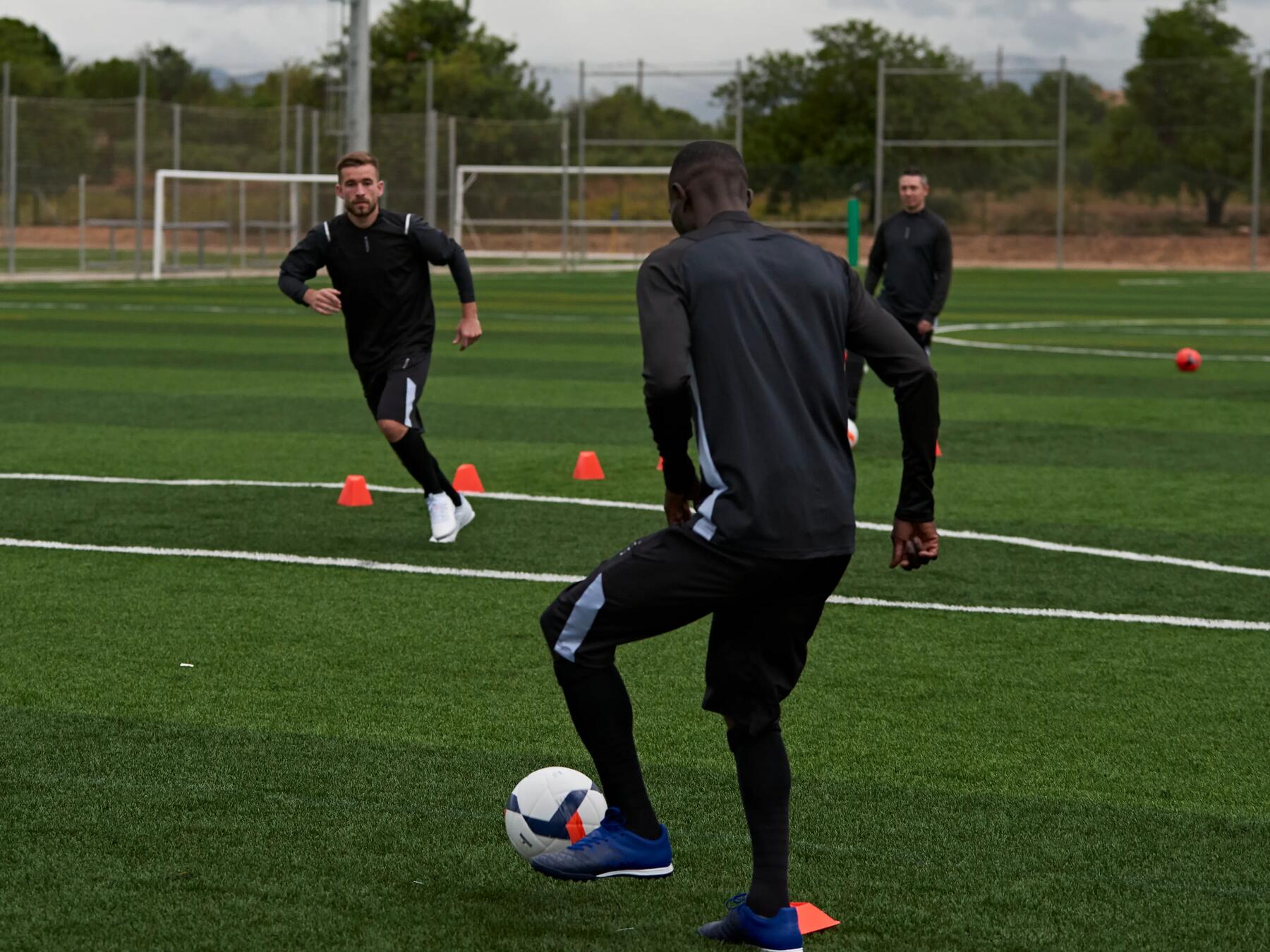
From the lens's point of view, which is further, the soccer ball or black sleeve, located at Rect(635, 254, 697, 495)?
the soccer ball

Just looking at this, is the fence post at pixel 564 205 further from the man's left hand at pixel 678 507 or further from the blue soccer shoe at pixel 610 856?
the man's left hand at pixel 678 507

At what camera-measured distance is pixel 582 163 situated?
47062 mm

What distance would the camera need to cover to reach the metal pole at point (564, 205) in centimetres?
4350

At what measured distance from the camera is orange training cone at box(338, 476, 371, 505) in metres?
10.2

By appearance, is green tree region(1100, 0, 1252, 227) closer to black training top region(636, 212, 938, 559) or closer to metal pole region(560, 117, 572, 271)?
metal pole region(560, 117, 572, 271)

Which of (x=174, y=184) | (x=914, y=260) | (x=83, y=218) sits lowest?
(x=914, y=260)

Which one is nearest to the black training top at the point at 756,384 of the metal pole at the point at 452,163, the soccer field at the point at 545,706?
the soccer field at the point at 545,706

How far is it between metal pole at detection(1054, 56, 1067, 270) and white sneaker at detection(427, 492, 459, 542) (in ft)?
133

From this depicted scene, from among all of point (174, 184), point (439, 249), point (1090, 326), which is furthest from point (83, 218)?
point (439, 249)

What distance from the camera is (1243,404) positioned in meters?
15.8

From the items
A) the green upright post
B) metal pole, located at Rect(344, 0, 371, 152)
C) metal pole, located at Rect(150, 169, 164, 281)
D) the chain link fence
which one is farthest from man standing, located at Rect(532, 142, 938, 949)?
the green upright post

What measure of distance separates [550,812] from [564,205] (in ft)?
131

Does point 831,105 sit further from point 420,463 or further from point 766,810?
point 766,810

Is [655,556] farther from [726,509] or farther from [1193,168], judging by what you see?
[1193,168]
